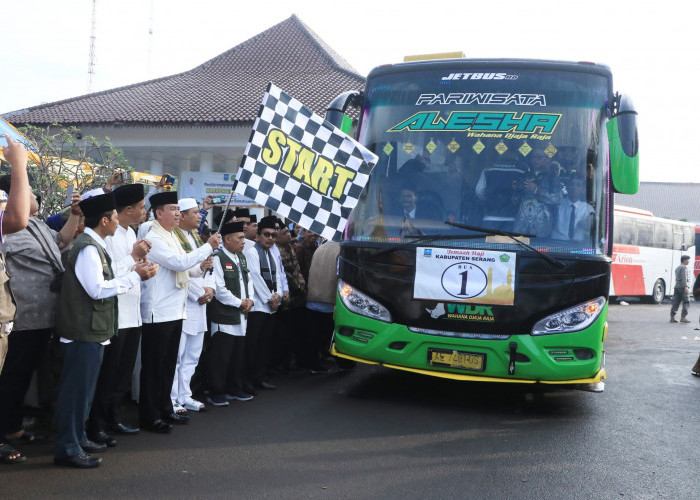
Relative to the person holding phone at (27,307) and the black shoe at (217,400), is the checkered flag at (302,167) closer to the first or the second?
Answer: the person holding phone at (27,307)

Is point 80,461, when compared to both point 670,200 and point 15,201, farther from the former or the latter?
Result: point 670,200

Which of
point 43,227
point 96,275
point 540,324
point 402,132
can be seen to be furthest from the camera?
point 402,132

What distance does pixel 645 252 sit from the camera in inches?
966

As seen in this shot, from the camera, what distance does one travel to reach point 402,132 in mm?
6336

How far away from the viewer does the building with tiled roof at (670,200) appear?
6341 cm

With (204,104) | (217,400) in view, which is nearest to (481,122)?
(217,400)

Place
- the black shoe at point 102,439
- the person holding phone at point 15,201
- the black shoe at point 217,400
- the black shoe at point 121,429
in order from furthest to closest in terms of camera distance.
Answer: the black shoe at point 217,400 → the black shoe at point 121,429 → the black shoe at point 102,439 → the person holding phone at point 15,201

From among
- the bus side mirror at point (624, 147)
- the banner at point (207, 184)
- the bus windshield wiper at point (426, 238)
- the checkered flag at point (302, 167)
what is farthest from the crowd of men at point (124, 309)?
the banner at point (207, 184)

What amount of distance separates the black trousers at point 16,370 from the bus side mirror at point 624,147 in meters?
4.96

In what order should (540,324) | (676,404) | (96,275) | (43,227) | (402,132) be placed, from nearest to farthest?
1. (96,275)
2. (43,227)
3. (540,324)
4. (402,132)
5. (676,404)

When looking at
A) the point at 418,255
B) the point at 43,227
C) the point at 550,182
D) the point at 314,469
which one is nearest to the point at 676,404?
the point at 550,182

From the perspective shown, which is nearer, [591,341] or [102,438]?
[102,438]

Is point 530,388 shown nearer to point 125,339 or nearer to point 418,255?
point 418,255

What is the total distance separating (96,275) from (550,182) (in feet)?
12.8
